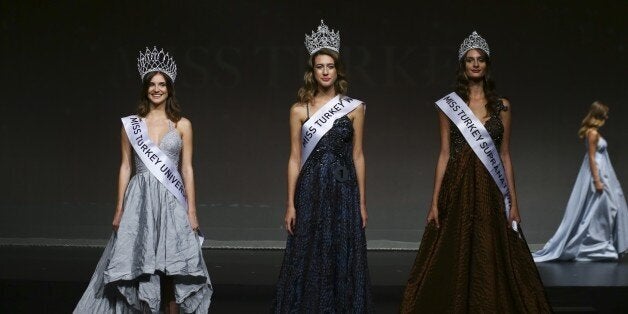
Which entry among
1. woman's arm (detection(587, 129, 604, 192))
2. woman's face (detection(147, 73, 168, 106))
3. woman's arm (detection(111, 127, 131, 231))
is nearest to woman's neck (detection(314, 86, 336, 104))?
woman's face (detection(147, 73, 168, 106))

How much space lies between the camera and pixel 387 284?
18.9 feet

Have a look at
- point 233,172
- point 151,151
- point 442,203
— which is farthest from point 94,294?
point 233,172

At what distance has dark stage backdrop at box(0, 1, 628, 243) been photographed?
25.9 feet

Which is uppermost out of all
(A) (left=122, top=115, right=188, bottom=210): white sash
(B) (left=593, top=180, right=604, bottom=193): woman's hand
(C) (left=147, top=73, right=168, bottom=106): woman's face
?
(C) (left=147, top=73, right=168, bottom=106): woman's face

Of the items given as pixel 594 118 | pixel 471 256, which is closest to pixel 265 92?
pixel 594 118

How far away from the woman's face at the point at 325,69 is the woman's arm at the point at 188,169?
599mm

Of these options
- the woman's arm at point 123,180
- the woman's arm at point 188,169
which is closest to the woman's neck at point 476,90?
the woman's arm at point 188,169

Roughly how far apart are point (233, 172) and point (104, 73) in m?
1.20

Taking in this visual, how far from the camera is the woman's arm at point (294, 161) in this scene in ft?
14.2

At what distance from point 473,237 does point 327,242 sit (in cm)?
60

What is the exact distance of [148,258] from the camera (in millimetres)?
4406

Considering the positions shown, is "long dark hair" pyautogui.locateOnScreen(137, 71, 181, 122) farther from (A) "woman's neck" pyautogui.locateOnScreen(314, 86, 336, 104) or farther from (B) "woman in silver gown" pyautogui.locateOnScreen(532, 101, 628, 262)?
(B) "woman in silver gown" pyautogui.locateOnScreen(532, 101, 628, 262)

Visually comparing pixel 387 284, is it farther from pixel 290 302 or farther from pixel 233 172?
pixel 233 172

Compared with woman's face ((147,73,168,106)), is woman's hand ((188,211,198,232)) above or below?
below
